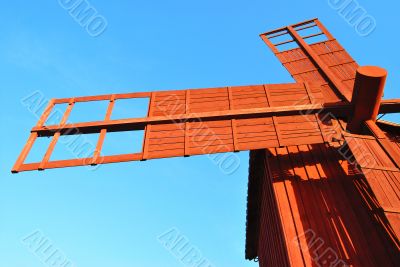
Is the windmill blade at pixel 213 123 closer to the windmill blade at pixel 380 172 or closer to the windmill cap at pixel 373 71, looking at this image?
the windmill blade at pixel 380 172

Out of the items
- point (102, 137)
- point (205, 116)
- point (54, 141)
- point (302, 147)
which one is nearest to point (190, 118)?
point (205, 116)

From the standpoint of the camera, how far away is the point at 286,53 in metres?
10.3

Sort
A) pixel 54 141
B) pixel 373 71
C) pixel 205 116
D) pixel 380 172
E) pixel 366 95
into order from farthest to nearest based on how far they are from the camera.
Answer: pixel 205 116, pixel 54 141, pixel 366 95, pixel 373 71, pixel 380 172

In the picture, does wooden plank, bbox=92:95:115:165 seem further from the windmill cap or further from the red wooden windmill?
the windmill cap

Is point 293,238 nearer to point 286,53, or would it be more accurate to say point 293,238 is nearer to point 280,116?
point 280,116

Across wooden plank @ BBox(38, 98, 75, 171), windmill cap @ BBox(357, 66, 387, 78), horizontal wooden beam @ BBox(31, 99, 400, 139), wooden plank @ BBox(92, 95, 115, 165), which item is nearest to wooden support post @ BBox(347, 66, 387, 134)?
windmill cap @ BBox(357, 66, 387, 78)

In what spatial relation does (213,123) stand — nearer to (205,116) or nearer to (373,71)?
(205,116)

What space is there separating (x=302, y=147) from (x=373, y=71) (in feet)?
7.24

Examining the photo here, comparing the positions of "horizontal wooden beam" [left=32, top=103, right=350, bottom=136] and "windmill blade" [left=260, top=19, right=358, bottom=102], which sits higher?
"windmill blade" [left=260, top=19, right=358, bottom=102]

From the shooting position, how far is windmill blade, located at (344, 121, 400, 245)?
460 centimetres

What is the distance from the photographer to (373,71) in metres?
6.33

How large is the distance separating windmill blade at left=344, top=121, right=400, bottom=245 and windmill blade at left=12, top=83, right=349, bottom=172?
0.67 meters

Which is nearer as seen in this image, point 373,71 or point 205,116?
point 373,71

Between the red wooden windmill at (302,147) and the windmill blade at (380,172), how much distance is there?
0.06ft
